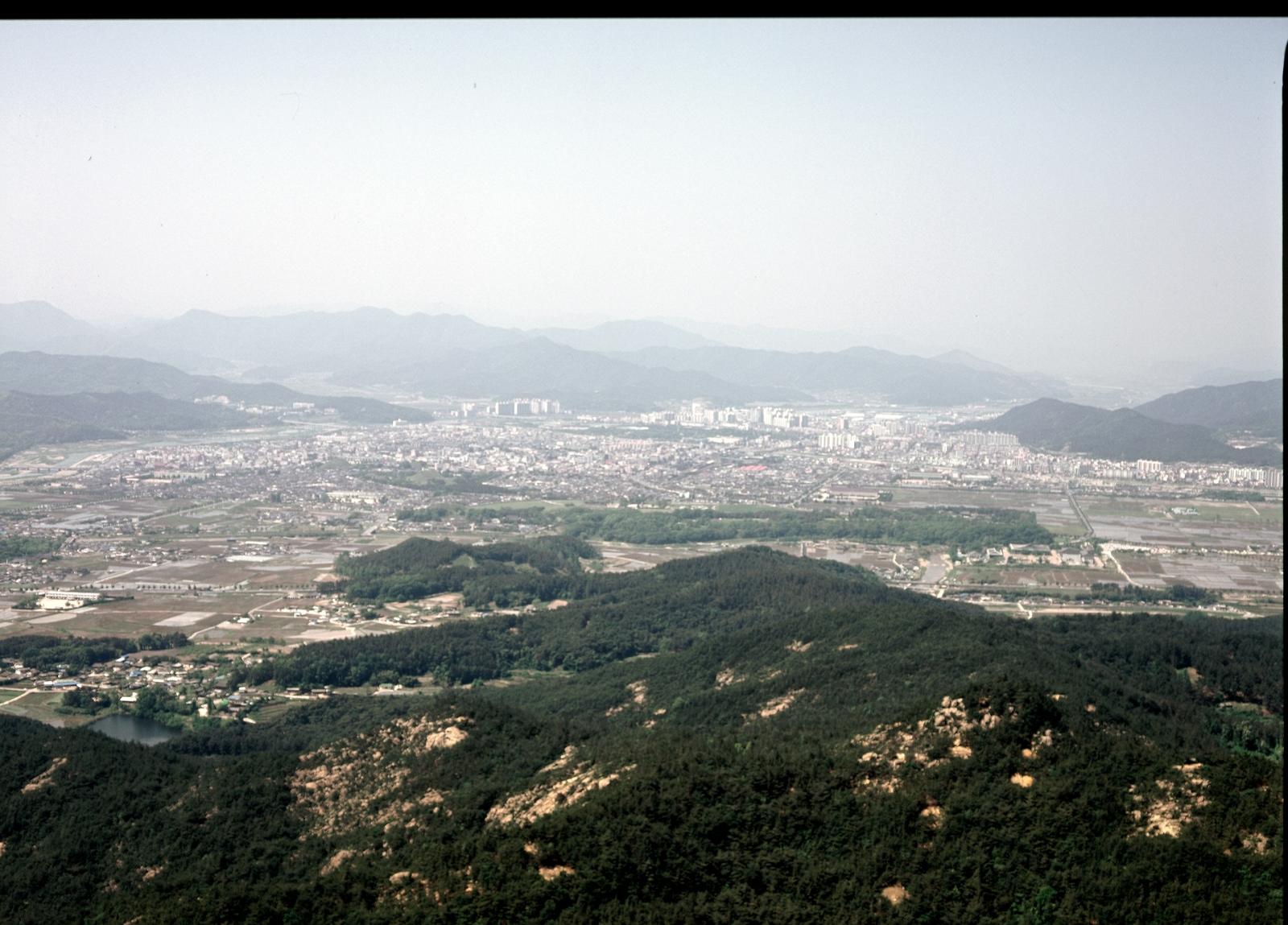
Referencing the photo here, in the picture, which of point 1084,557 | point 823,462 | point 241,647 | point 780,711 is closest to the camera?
point 780,711

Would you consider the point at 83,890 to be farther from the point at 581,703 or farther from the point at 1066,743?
the point at 1066,743

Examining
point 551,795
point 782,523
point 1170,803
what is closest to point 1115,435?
point 782,523

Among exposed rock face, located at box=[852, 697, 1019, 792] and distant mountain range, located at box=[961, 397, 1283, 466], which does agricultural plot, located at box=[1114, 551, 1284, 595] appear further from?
exposed rock face, located at box=[852, 697, 1019, 792]

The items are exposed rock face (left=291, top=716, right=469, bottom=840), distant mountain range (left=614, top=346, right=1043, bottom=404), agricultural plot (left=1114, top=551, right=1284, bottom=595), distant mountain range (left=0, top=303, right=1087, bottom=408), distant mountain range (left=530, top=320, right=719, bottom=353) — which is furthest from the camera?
distant mountain range (left=530, top=320, right=719, bottom=353)

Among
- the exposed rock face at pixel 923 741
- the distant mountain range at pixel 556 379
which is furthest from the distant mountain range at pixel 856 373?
the exposed rock face at pixel 923 741

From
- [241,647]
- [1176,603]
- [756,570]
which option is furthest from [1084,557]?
[241,647]

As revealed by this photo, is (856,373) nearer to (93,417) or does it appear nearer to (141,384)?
(141,384)

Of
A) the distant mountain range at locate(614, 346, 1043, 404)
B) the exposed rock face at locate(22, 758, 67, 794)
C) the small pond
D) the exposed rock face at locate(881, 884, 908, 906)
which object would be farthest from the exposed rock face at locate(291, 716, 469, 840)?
the distant mountain range at locate(614, 346, 1043, 404)

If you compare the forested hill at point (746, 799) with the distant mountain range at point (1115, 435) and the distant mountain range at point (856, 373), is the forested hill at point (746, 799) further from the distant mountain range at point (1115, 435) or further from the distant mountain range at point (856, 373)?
the distant mountain range at point (856, 373)
